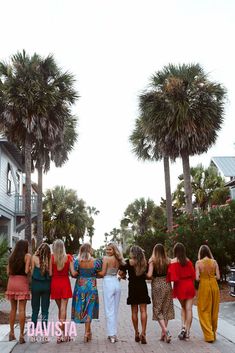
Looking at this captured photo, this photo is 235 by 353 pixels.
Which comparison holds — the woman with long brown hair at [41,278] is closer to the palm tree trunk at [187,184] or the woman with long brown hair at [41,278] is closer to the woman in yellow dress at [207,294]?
the woman in yellow dress at [207,294]

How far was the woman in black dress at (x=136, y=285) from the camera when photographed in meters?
8.16

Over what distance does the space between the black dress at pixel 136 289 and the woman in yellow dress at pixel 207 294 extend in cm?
91

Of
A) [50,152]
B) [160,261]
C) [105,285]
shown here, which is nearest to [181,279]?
[160,261]

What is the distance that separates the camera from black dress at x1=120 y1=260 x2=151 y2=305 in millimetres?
8164

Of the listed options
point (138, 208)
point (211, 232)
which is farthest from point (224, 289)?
point (138, 208)

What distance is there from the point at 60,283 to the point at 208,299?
2.51 m

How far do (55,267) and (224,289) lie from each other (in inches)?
412

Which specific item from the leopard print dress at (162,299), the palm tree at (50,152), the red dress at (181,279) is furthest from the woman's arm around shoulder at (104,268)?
the palm tree at (50,152)

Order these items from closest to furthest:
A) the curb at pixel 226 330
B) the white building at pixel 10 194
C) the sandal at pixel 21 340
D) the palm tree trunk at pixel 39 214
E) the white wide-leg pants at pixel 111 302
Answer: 1. the sandal at pixel 21 340
2. the white wide-leg pants at pixel 111 302
3. the curb at pixel 226 330
4. the palm tree trunk at pixel 39 214
5. the white building at pixel 10 194

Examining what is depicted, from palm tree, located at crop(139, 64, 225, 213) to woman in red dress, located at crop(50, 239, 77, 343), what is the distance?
16471 mm

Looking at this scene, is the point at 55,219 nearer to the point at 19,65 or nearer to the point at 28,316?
the point at 19,65

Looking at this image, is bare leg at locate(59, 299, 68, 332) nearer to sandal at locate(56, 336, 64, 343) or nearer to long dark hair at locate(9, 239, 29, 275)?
sandal at locate(56, 336, 64, 343)

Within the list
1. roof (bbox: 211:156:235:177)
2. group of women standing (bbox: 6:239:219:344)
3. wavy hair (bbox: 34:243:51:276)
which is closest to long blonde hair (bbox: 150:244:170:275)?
group of women standing (bbox: 6:239:219:344)

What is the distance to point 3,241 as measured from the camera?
13.2 m
